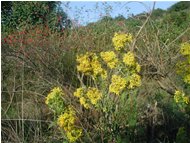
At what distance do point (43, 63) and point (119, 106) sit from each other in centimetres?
174

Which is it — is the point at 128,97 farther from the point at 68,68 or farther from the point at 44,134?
the point at 68,68

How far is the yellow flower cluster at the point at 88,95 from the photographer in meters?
3.28

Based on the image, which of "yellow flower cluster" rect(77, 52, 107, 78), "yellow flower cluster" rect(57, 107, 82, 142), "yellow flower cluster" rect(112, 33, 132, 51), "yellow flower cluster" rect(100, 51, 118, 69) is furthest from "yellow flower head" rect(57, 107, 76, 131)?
"yellow flower cluster" rect(112, 33, 132, 51)

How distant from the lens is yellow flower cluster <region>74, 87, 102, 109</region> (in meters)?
3.28

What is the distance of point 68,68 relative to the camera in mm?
6113

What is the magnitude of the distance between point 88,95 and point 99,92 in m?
0.29

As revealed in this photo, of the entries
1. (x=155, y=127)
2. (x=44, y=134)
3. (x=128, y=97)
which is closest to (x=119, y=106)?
(x=128, y=97)

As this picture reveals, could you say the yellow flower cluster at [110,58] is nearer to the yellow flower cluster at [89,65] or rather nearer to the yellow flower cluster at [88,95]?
the yellow flower cluster at [89,65]

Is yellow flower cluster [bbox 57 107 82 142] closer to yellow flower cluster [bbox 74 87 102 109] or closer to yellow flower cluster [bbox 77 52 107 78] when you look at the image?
yellow flower cluster [bbox 74 87 102 109]

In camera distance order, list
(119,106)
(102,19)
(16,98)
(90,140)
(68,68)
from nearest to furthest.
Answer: (90,140) < (119,106) < (16,98) < (68,68) < (102,19)

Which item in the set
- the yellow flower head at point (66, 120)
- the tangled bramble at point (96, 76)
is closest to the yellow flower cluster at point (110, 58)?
the tangled bramble at point (96, 76)

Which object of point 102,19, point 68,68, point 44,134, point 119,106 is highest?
point 102,19

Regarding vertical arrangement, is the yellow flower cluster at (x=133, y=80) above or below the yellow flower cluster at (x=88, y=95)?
above

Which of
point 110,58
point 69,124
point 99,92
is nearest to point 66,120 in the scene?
point 69,124
